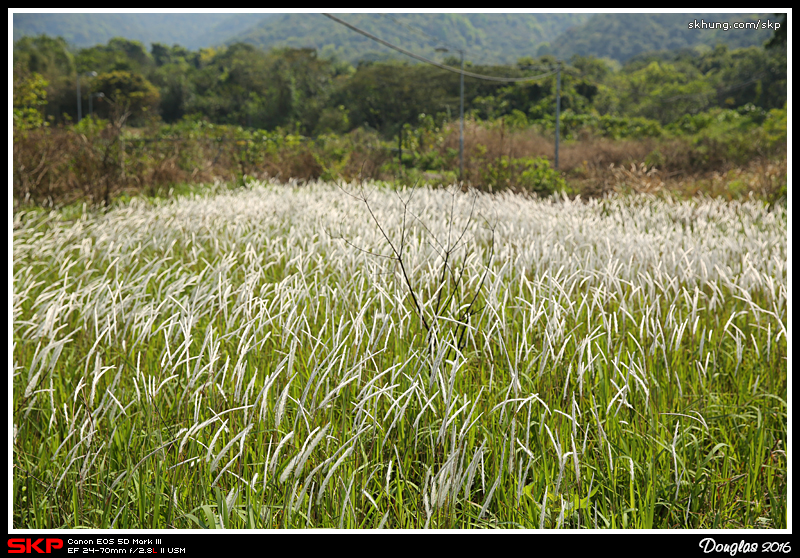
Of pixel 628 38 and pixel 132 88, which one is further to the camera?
pixel 628 38

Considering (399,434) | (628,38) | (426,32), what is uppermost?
(426,32)

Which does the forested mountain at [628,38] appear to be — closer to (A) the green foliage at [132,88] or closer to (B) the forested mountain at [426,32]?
(B) the forested mountain at [426,32]

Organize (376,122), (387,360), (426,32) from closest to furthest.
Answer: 1. (387,360)
2. (376,122)
3. (426,32)

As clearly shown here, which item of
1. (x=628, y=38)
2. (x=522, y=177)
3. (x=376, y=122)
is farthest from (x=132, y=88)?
(x=628, y=38)

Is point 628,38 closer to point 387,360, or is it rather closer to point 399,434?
point 387,360

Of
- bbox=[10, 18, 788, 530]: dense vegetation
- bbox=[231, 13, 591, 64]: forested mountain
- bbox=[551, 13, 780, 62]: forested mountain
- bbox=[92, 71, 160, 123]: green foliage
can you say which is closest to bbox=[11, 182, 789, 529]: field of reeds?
bbox=[10, 18, 788, 530]: dense vegetation

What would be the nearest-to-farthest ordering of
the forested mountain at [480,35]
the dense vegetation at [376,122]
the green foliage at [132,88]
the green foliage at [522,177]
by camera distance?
the dense vegetation at [376,122] < the green foliage at [522,177] < the green foliage at [132,88] < the forested mountain at [480,35]

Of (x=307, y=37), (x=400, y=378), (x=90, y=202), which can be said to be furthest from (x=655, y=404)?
(x=307, y=37)

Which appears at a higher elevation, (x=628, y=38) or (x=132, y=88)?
(x=628, y=38)

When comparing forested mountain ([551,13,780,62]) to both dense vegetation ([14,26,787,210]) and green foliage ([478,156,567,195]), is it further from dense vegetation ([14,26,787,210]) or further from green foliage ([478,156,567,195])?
green foliage ([478,156,567,195])
